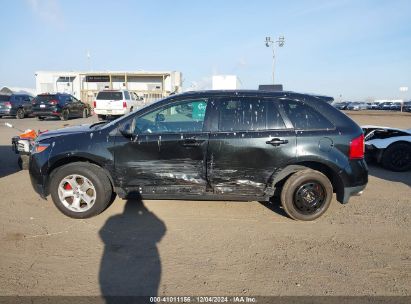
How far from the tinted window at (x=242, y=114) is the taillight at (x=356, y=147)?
3.91ft

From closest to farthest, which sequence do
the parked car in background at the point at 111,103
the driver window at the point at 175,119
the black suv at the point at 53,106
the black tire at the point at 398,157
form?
the driver window at the point at 175,119 → the black tire at the point at 398,157 → the parked car in background at the point at 111,103 → the black suv at the point at 53,106

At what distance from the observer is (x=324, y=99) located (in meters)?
4.86

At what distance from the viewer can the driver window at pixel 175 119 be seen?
15.3 feet

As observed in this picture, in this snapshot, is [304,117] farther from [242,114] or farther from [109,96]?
[109,96]

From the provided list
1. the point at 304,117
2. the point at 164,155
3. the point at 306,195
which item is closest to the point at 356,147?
the point at 304,117

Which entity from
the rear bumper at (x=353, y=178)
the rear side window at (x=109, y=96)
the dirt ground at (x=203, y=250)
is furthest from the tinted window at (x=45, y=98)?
the rear bumper at (x=353, y=178)

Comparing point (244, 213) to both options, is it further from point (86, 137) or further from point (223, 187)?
point (86, 137)

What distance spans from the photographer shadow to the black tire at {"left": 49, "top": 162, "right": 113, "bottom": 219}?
10.8 inches

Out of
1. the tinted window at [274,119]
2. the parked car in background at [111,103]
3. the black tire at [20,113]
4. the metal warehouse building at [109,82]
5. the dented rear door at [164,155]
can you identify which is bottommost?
the dented rear door at [164,155]

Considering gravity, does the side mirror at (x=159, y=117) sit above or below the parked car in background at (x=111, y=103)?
below

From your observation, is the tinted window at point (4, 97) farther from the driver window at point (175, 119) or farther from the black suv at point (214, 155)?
the driver window at point (175, 119)

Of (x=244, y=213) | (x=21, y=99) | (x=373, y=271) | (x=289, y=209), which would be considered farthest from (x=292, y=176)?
(x=21, y=99)

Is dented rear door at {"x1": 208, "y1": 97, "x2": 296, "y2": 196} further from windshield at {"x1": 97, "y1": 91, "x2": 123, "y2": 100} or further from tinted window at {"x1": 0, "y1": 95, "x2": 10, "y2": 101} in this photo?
tinted window at {"x1": 0, "y1": 95, "x2": 10, "y2": 101}

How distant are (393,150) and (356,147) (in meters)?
4.00
